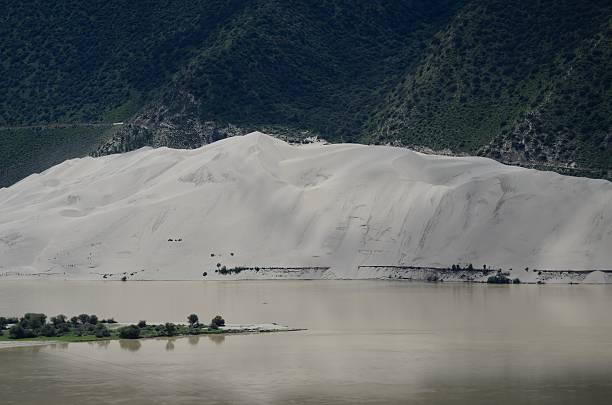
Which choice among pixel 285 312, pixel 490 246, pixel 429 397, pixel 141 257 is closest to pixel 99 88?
pixel 141 257

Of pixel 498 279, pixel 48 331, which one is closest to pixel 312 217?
pixel 498 279

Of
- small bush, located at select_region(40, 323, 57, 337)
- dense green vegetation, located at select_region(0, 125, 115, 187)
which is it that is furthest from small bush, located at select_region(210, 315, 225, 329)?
dense green vegetation, located at select_region(0, 125, 115, 187)

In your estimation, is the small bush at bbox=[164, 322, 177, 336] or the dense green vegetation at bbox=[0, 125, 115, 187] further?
the dense green vegetation at bbox=[0, 125, 115, 187]

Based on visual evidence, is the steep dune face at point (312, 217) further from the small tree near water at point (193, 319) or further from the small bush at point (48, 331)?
the small bush at point (48, 331)

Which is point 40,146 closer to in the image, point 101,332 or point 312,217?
point 312,217

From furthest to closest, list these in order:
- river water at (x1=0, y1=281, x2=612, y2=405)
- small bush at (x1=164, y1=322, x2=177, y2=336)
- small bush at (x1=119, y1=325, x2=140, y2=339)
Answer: small bush at (x1=164, y1=322, x2=177, y2=336) → small bush at (x1=119, y1=325, x2=140, y2=339) → river water at (x1=0, y1=281, x2=612, y2=405)

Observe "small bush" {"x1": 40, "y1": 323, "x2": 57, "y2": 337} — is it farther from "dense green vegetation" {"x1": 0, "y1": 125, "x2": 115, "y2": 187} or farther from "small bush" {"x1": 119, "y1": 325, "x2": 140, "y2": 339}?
"dense green vegetation" {"x1": 0, "y1": 125, "x2": 115, "y2": 187}
